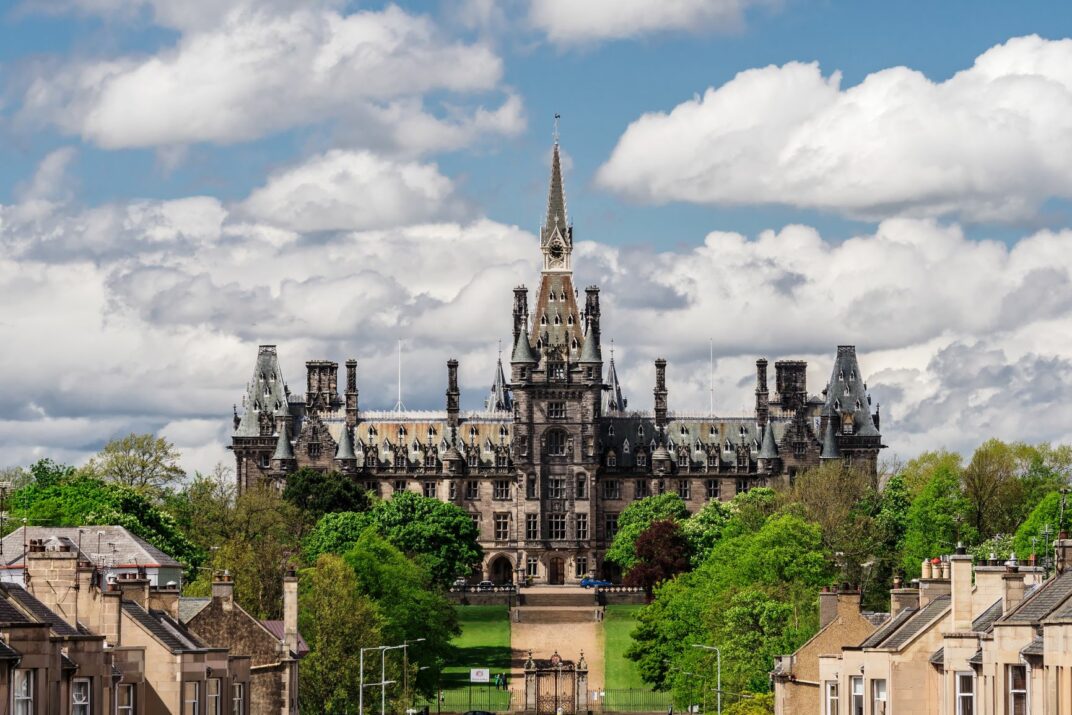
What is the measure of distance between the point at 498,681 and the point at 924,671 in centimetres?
8879

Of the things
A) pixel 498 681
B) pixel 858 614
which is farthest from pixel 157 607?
pixel 498 681

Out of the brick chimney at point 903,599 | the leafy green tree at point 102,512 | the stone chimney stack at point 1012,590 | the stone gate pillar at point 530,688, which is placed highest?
the leafy green tree at point 102,512

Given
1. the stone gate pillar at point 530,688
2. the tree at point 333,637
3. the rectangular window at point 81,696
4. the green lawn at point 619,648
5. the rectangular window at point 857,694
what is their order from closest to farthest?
the rectangular window at point 81,696 < the rectangular window at point 857,694 < the tree at point 333,637 < the stone gate pillar at point 530,688 < the green lawn at point 619,648

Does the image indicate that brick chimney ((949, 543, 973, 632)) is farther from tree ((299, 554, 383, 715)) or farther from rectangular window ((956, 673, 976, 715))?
tree ((299, 554, 383, 715))

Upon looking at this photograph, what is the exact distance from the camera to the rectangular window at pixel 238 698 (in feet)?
256

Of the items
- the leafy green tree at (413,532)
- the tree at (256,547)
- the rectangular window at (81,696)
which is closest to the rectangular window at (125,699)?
the rectangular window at (81,696)

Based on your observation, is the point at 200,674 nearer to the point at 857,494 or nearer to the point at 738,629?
the point at 738,629

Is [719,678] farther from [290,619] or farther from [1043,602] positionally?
[1043,602]

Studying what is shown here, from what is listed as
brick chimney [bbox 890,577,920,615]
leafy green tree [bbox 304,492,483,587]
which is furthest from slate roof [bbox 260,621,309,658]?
leafy green tree [bbox 304,492,483,587]

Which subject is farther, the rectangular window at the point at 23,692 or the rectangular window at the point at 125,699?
the rectangular window at the point at 125,699

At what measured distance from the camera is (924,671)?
216 ft

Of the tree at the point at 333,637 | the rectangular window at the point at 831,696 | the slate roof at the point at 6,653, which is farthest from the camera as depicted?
the tree at the point at 333,637

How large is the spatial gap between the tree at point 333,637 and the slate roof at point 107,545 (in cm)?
915

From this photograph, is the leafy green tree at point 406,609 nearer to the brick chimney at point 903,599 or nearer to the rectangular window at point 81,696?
the brick chimney at point 903,599
